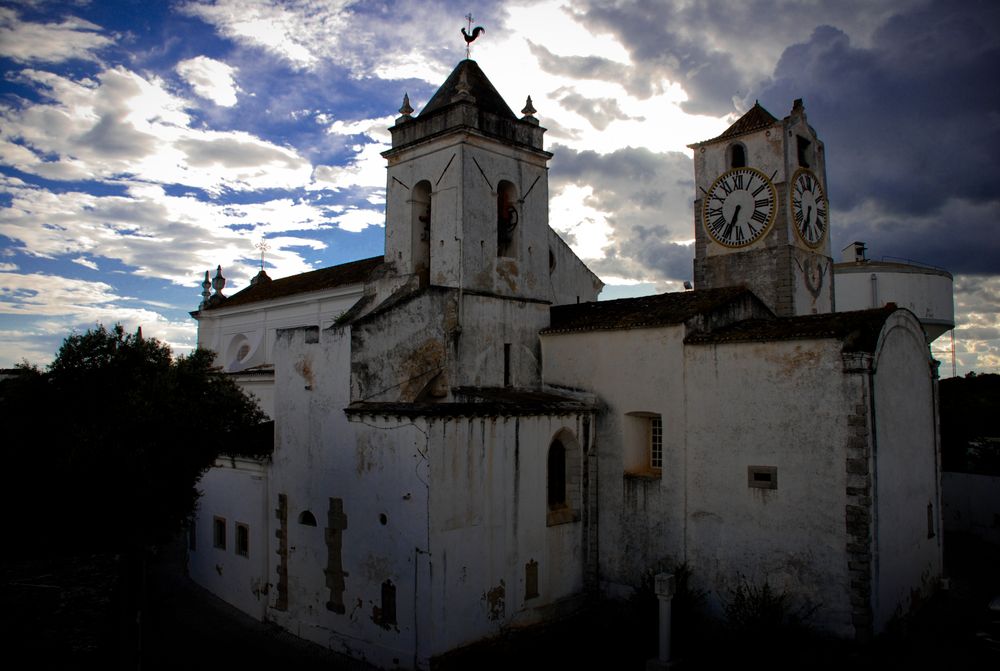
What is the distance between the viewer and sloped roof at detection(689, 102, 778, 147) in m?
22.7

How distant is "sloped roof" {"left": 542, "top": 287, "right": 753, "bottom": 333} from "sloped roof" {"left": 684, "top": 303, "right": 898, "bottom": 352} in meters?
0.81

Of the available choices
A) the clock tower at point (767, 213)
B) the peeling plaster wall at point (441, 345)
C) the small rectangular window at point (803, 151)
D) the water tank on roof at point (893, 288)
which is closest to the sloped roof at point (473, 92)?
the peeling plaster wall at point (441, 345)

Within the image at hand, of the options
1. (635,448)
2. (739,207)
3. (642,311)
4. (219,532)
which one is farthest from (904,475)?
(219,532)

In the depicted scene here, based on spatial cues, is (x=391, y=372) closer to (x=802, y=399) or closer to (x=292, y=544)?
(x=292, y=544)

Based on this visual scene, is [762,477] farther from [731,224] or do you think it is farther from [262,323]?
[262,323]

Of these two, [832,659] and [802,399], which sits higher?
[802,399]

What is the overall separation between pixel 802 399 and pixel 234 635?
14469 millimetres

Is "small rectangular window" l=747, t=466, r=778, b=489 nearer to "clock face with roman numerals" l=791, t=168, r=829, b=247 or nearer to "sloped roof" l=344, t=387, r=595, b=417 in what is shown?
"sloped roof" l=344, t=387, r=595, b=417

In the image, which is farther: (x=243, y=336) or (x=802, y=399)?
(x=243, y=336)

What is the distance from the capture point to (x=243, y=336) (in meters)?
33.5

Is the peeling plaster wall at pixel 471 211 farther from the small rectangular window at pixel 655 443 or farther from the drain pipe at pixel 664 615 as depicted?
the drain pipe at pixel 664 615

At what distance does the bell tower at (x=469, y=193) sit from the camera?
1897cm

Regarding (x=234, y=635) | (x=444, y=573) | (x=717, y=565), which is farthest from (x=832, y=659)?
(x=234, y=635)

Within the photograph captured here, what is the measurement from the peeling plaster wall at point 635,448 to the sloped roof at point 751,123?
29.9ft
